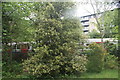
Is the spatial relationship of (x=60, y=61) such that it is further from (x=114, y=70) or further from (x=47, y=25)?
(x=114, y=70)

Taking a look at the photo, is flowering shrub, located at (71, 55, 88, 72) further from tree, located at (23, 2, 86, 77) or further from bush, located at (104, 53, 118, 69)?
bush, located at (104, 53, 118, 69)

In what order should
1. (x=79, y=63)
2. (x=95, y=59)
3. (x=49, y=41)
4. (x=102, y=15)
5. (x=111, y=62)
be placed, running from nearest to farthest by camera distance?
(x=49, y=41), (x=79, y=63), (x=95, y=59), (x=111, y=62), (x=102, y=15)

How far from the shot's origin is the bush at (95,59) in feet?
9.16

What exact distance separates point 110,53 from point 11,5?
309 centimetres

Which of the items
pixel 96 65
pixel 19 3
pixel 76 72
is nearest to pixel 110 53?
pixel 96 65

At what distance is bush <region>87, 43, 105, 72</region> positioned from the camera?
2791 millimetres

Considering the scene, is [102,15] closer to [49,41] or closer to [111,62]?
[111,62]

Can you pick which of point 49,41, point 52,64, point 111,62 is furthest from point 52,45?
point 111,62

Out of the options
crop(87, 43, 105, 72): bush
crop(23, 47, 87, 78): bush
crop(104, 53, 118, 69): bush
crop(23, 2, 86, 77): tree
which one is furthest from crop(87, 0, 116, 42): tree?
crop(23, 47, 87, 78): bush

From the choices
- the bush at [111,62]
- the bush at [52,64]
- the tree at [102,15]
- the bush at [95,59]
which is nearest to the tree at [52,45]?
the bush at [52,64]

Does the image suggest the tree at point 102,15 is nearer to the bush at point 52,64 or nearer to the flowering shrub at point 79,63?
the flowering shrub at point 79,63

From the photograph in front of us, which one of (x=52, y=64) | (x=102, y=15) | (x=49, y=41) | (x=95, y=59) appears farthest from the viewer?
(x=102, y=15)

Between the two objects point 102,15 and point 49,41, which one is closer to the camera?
point 49,41

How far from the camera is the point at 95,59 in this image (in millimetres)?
2816
